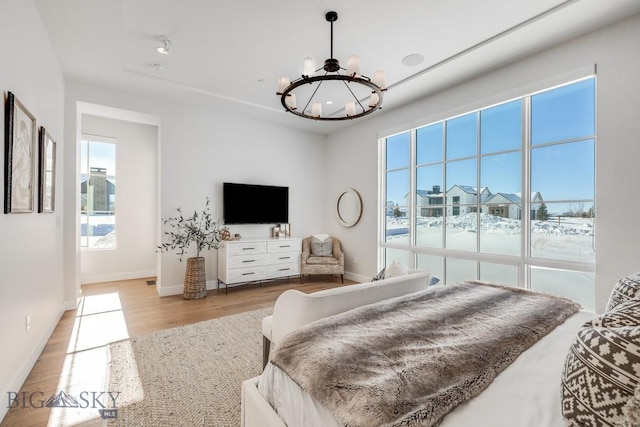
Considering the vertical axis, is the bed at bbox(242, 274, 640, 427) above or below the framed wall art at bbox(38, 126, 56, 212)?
below

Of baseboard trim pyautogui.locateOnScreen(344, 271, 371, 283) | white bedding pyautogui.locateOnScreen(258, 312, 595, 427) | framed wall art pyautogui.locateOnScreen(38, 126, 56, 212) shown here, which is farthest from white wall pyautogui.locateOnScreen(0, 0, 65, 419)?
baseboard trim pyautogui.locateOnScreen(344, 271, 371, 283)

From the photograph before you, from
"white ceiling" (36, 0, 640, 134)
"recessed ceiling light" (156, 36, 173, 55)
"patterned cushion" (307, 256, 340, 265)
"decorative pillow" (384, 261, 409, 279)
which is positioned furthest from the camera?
"patterned cushion" (307, 256, 340, 265)

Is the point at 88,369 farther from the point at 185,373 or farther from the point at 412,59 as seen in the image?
the point at 412,59

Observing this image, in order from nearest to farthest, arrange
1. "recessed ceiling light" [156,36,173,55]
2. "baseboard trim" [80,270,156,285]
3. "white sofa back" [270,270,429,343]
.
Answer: "white sofa back" [270,270,429,343]
"recessed ceiling light" [156,36,173,55]
"baseboard trim" [80,270,156,285]

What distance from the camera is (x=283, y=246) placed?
4.89m

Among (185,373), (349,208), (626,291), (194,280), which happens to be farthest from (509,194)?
(194,280)

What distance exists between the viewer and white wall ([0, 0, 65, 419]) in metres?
1.75

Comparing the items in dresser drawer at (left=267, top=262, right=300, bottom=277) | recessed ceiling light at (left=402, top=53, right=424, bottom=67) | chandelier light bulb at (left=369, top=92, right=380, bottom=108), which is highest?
recessed ceiling light at (left=402, top=53, right=424, bottom=67)

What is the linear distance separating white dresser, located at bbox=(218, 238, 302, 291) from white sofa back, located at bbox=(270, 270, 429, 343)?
2728 millimetres

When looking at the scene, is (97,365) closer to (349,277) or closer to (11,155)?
(11,155)

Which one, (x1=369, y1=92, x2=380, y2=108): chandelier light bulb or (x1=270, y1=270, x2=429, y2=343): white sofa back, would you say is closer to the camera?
(x1=270, y1=270, x2=429, y2=343): white sofa back

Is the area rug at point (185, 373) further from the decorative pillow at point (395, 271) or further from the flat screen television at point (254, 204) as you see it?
the flat screen television at point (254, 204)

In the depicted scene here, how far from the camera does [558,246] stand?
9.55 feet

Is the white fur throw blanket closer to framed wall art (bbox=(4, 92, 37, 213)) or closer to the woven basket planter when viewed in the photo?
framed wall art (bbox=(4, 92, 37, 213))
